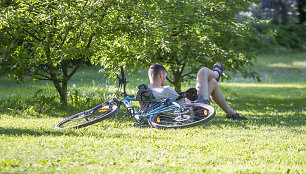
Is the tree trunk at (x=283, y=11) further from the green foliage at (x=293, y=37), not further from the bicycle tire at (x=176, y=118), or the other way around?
the bicycle tire at (x=176, y=118)

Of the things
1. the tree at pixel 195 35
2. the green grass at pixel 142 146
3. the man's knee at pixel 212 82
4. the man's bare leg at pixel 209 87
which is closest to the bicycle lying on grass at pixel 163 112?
the green grass at pixel 142 146

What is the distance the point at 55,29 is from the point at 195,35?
3296mm

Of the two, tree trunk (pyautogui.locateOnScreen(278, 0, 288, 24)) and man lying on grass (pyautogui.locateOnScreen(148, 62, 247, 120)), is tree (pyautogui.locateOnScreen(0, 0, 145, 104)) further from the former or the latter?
tree trunk (pyautogui.locateOnScreen(278, 0, 288, 24))

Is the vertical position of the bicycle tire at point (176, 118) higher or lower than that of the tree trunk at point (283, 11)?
lower

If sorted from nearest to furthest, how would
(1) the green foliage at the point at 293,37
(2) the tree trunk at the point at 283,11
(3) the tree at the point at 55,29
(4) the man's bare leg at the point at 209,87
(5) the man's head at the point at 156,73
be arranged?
(5) the man's head at the point at 156,73
(4) the man's bare leg at the point at 209,87
(3) the tree at the point at 55,29
(1) the green foliage at the point at 293,37
(2) the tree trunk at the point at 283,11

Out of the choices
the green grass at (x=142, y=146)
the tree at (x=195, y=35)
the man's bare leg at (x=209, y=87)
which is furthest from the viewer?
the tree at (x=195, y=35)

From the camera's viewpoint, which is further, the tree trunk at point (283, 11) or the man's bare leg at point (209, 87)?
the tree trunk at point (283, 11)

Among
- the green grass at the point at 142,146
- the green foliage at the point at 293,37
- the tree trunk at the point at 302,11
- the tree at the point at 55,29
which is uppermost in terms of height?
the tree trunk at the point at 302,11

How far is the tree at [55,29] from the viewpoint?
8.23 metres

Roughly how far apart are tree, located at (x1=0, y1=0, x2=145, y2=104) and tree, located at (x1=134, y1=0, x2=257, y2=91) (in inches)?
25.0

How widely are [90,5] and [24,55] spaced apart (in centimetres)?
159

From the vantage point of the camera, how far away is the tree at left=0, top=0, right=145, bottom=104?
823 cm

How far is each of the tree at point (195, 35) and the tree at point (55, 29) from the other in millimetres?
636

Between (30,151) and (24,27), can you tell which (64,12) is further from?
(30,151)
